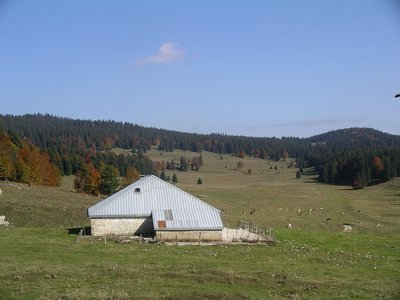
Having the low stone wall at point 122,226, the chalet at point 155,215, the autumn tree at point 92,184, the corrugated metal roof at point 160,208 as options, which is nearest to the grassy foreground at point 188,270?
the low stone wall at point 122,226

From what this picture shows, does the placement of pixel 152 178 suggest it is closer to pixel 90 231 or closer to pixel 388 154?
pixel 90 231

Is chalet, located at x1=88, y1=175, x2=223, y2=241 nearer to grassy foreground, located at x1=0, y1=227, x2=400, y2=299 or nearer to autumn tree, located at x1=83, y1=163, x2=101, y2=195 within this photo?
grassy foreground, located at x1=0, y1=227, x2=400, y2=299

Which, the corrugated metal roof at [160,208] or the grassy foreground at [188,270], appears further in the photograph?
the corrugated metal roof at [160,208]

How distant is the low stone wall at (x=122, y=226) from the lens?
41.3 meters

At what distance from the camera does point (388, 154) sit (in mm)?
152875

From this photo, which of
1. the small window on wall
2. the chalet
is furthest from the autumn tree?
the small window on wall

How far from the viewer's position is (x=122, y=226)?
42125 millimetres

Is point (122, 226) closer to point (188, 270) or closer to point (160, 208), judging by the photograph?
point (160, 208)

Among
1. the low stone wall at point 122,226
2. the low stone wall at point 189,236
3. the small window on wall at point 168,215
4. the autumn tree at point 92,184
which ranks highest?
the autumn tree at point 92,184

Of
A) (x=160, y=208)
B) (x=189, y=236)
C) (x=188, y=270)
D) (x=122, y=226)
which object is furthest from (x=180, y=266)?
(x=160, y=208)

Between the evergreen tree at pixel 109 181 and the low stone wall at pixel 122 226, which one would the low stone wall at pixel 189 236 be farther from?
the evergreen tree at pixel 109 181

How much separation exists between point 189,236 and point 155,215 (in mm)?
3463

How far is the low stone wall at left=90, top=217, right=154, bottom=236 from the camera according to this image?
41.3 meters

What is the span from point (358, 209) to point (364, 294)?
232 ft
